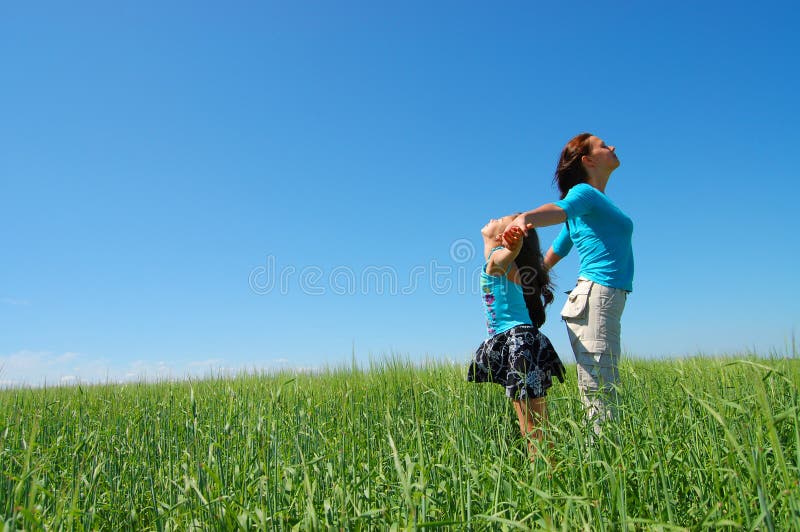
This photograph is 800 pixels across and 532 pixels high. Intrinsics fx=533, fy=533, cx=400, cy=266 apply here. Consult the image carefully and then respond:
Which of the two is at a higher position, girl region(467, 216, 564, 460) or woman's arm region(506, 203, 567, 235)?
woman's arm region(506, 203, 567, 235)

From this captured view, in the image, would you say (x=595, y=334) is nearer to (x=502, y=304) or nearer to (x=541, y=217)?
(x=502, y=304)

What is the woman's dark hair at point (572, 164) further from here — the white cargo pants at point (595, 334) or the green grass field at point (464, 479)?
the green grass field at point (464, 479)

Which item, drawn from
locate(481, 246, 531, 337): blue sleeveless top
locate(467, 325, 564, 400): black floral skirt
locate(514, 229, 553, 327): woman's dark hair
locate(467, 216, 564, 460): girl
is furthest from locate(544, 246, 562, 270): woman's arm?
locate(467, 325, 564, 400): black floral skirt

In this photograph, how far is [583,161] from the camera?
3893 mm

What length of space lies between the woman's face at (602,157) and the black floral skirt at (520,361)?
4.25ft

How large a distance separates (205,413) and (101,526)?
260cm

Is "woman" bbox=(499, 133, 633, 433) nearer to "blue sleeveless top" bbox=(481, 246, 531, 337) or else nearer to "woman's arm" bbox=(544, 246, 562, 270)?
"blue sleeveless top" bbox=(481, 246, 531, 337)

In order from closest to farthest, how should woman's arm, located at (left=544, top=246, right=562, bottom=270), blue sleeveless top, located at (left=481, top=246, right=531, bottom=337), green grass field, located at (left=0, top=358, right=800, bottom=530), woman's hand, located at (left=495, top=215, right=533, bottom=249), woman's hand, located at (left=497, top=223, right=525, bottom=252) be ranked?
green grass field, located at (left=0, top=358, right=800, bottom=530) → woman's hand, located at (left=495, top=215, right=533, bottom=249) → woman's hand, located at (left=497, top=223, right=525, bottom=252) → blue sleeveless top, located at (left=481, top=246, right=531, bottom=337) → woman's arm, located at (left=544, top=246, right=562, bottom=270)

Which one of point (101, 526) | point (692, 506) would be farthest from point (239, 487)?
point (692, 506)

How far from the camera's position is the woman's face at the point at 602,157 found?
3.89 m

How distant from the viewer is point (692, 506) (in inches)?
94.0

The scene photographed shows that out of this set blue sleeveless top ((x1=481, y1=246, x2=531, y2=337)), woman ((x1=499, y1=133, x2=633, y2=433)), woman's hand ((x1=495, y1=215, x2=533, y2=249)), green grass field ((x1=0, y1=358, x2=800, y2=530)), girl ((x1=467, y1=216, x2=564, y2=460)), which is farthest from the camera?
blue sleeveless top ((x1=481, y1=246, x2=531, y2=337))

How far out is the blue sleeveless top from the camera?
372cm

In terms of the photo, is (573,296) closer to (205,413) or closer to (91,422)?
(205,413)
